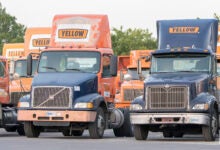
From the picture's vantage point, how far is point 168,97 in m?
26.5

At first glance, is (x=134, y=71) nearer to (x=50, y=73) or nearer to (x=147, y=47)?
(x=50, y=73)

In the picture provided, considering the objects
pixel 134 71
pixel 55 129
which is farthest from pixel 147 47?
pixel 55 129

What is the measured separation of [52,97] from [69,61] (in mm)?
1776

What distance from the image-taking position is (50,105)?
27.9 m

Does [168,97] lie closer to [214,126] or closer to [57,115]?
[214,126]

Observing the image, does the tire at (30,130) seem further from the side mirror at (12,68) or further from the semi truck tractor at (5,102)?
the side mirror at (12,68)

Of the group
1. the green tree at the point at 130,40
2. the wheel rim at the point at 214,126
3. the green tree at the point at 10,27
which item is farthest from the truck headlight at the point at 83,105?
the green tree at the point at 10,27

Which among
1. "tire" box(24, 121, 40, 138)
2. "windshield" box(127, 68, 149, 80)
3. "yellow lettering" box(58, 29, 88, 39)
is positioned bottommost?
"tire" box(24, 121, 40, 138)

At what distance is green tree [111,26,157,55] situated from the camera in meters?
105

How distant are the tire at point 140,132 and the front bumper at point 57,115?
1407 millimetres

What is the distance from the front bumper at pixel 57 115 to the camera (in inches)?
1083

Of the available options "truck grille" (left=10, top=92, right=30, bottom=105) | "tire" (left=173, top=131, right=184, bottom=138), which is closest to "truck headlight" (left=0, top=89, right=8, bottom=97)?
"truck grille" (left=10, top=92, right=30, bottom=105)

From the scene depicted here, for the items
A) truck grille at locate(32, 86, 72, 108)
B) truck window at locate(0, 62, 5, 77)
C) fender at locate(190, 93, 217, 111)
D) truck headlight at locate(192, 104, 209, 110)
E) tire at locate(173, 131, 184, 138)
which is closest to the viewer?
truck headlight at locate(192, 104, 209, 110)

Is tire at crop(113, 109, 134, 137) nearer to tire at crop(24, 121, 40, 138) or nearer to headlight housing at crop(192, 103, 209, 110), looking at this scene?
tire at crop(24, 121, 40, 138)
